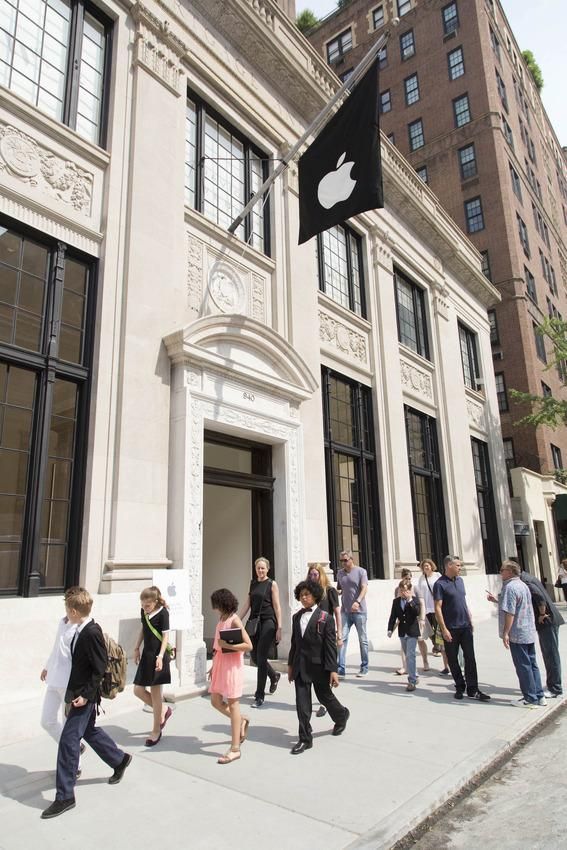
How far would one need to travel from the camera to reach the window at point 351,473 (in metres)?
12.8

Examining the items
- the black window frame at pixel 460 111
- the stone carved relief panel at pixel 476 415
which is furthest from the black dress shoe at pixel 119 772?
the black window frame at pixel 460 111

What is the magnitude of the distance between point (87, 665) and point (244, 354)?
6579 mm

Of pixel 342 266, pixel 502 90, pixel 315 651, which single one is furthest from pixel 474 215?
pixel 315 651

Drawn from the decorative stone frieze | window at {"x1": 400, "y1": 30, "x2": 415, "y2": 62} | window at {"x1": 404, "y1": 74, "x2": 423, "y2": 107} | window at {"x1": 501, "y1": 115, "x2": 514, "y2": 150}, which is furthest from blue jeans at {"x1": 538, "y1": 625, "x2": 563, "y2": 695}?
window at {"x1": 400, "y1": 30, "x2": 415, "y2": 62}

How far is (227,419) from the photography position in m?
9.48

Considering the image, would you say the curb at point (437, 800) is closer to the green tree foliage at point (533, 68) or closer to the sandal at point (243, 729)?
the sandal at point (243, 729)

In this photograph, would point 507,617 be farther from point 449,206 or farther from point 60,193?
point 449,206

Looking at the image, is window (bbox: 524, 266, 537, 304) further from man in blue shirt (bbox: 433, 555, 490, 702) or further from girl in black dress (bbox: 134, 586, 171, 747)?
girl in black dress (bbox: 134, 586, 171, 747)

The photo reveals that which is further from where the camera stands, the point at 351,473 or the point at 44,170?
the point at 351,473

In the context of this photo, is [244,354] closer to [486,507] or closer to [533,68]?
[486,507]

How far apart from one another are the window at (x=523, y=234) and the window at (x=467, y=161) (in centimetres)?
366

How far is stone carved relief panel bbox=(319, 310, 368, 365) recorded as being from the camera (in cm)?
1361

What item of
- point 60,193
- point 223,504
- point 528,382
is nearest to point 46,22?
point 60,193

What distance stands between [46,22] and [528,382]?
25.8m
